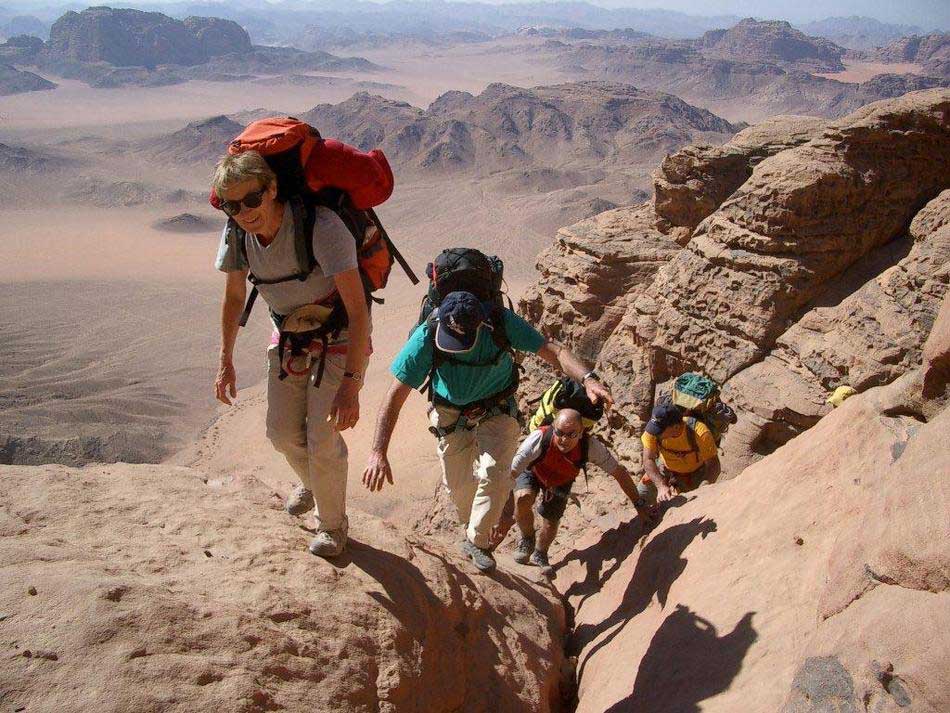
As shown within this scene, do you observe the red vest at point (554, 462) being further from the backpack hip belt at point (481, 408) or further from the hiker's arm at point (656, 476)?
the backpack hip belt at point (481, 408)

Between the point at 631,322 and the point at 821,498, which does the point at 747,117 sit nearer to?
the point at 631,322

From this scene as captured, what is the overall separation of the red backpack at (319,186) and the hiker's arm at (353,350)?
188 millimetres

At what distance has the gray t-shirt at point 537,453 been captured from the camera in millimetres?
4566

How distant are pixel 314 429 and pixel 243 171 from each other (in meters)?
1.18

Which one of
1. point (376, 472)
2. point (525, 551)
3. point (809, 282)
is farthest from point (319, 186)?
point (809, 282)

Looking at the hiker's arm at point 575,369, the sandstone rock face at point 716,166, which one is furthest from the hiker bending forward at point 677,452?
the sandstone rock face at point 716,166

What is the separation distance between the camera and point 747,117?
6241 centimetres

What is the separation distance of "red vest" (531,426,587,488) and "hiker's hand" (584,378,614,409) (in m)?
1.11

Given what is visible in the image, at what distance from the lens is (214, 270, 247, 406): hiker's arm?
3191 mm

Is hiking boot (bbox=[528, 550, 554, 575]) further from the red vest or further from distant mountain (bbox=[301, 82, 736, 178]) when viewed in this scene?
distant mountain (bbox=[301, 82, 736, 178])

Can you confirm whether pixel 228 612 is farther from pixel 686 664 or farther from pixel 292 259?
pixel 686 664

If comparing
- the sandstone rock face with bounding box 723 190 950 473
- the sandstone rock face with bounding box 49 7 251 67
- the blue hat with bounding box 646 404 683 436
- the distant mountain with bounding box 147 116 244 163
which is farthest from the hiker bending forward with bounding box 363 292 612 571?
the sandstone rock face with bounding box 49 7 251 67

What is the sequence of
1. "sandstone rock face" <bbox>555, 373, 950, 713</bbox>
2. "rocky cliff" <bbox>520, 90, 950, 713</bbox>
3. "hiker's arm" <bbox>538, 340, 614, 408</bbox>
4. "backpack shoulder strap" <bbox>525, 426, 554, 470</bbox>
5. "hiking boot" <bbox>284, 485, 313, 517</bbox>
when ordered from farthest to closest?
1. "backpack shoulder strap" <bbox>525, 426, 554, 470</bbox>
2. "hiking boot" <bbox>284, 485, 313, 517</bbox>
3. "hiker's arm" <bbox>538, 340, 614, 408</bbox>
4. "rocky cliff" <bbox>520, 90, 950, 713</bbox>
5. "sandstone rock face" <bbox>555, 373, 950, 713</bbox>

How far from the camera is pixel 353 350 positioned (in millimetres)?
2932
